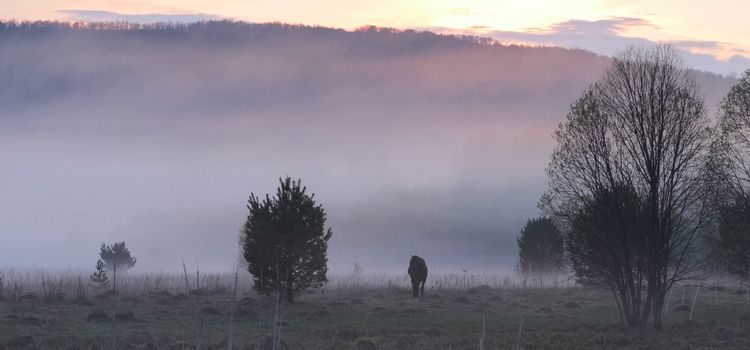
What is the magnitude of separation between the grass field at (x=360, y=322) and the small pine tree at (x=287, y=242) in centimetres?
129

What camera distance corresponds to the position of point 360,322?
1214 inches

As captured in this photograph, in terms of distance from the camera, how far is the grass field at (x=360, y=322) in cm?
2316

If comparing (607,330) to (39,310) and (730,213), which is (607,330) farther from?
(39,310)

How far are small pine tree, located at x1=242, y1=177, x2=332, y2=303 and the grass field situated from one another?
50.8 inches

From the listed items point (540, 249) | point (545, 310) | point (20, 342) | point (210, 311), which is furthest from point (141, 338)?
point (540, 249)

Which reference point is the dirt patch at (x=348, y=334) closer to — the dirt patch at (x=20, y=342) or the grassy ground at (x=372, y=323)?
the grassy ground at (x=372, y=323)

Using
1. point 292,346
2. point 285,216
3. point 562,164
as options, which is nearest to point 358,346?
point 292,346

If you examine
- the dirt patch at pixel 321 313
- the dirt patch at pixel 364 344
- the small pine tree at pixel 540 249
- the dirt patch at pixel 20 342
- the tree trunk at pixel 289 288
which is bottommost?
the dirt patch at pixel 364 344

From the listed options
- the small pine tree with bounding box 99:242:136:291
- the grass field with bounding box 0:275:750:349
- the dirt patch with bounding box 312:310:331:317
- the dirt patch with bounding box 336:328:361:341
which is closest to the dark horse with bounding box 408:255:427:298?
the grass field with bounding box 0:275:750:349

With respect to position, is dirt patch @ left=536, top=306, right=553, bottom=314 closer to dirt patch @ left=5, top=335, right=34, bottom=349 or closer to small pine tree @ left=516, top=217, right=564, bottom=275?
dirt patch @ left=5, top=335, right=34, bottom=349

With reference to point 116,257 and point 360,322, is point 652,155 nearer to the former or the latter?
point 360,322

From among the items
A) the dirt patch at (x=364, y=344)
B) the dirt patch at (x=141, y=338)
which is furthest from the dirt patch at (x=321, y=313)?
the dirt patch at (x=141, y=338)

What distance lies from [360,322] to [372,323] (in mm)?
542

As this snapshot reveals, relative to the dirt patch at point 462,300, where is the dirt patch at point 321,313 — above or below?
below
